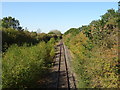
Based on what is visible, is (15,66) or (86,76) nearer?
(15,66)

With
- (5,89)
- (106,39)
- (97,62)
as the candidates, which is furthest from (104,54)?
(5,89)

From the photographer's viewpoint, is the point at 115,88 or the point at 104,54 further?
the point at 104,54

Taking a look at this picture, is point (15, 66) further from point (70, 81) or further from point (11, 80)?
point (70, 81)

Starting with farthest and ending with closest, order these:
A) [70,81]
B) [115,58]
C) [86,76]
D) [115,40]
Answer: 1. [70,81]
2. [86,76]
3. [115,40]
4. [115,58]

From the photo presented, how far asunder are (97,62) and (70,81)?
10.1 ft

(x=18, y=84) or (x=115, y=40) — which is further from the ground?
(x=115, y=40)

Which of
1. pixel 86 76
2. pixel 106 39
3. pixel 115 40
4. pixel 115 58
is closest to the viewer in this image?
pixel 115 58

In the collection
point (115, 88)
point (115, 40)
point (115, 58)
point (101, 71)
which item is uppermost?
point (115, 40)

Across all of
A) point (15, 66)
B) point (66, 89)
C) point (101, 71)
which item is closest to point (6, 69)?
point (15, 66)

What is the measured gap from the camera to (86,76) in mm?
7867

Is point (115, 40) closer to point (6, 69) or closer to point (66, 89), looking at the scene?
point (66, 89)

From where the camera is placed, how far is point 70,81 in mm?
9469

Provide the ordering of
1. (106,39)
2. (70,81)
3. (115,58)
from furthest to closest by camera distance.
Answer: (70,81), (106,39), (115,58)

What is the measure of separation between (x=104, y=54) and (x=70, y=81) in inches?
140
